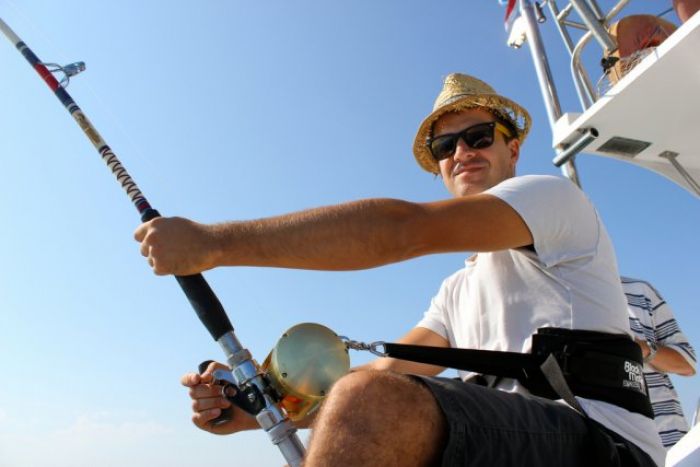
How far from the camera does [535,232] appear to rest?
6.93 ft

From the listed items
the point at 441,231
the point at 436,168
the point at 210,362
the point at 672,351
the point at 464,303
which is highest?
the point at 436,168

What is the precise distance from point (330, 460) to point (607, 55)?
299cm

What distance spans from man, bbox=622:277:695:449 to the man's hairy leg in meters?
2.45

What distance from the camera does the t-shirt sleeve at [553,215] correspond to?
211 centimetres

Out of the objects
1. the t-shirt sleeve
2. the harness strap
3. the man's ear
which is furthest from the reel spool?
the man's ear

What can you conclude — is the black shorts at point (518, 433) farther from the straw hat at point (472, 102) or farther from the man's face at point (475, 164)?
the straw hat at point (472, 102)

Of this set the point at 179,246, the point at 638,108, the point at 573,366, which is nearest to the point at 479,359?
the point at 573,366

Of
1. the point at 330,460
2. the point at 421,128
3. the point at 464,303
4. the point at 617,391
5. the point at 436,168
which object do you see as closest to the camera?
the point at 330,460

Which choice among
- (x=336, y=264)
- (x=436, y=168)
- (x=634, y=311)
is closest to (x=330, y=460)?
(x=336, y=264)

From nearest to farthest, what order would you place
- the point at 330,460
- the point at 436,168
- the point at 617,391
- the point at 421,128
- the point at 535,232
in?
the point at 330,460
the point at 617,391
the point at 535,232
the point at 421,128
the point at 436,168

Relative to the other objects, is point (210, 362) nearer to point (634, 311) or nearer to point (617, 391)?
point (617, 391)

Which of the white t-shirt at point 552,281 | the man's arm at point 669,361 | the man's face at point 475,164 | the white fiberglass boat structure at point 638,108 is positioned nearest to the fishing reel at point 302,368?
the white t-shirt at point 552,281

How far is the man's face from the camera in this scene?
284 cm

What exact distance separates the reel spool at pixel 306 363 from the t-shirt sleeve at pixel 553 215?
2.57 ft
